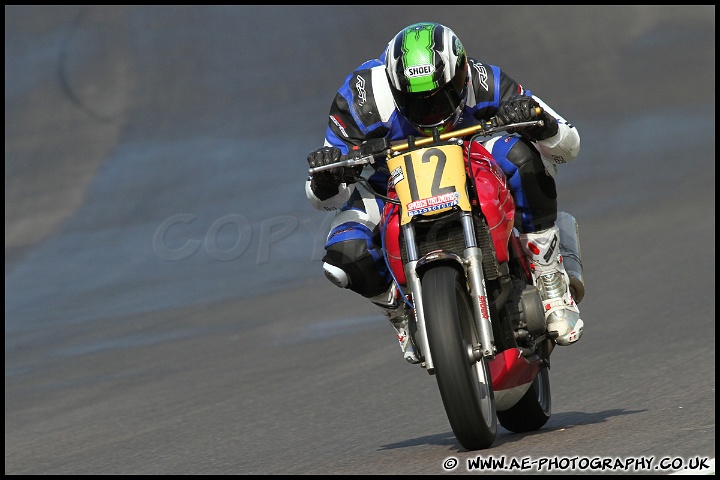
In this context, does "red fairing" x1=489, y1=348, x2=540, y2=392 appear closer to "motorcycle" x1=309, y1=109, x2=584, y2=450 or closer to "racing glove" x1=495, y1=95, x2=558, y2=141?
"motorcycle" x1=309, y1=109, x2=584, y2=450

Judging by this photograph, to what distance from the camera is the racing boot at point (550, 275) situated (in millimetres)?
6148

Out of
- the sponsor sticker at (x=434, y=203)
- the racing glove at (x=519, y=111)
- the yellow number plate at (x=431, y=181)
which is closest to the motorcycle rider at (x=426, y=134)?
the racing glove at (x=519, y=111)

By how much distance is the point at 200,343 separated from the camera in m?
10.6

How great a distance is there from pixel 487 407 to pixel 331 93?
12445 millimetres

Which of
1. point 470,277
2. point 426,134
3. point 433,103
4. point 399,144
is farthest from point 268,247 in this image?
point 470,277

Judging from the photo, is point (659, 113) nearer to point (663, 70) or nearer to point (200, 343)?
point (663, 70)

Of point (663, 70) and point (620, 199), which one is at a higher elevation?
point (663, 70)

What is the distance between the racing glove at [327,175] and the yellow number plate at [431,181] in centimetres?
31

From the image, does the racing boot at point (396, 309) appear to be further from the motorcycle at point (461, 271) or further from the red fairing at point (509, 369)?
the red fairing at point (509, 369)

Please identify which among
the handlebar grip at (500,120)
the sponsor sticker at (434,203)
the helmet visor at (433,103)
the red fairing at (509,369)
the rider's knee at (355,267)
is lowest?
the red fairing at (509,369)

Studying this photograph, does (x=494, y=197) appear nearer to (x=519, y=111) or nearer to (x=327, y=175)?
(x=519, y=111)

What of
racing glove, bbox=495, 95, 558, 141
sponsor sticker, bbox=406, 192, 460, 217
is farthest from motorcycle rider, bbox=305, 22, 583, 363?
sponsor sticker, bbox=406, 192, 460, 217

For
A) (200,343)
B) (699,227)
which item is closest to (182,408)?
(200,343)

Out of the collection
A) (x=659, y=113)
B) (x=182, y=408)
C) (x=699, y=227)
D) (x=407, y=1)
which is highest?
(x=407, y=1)
